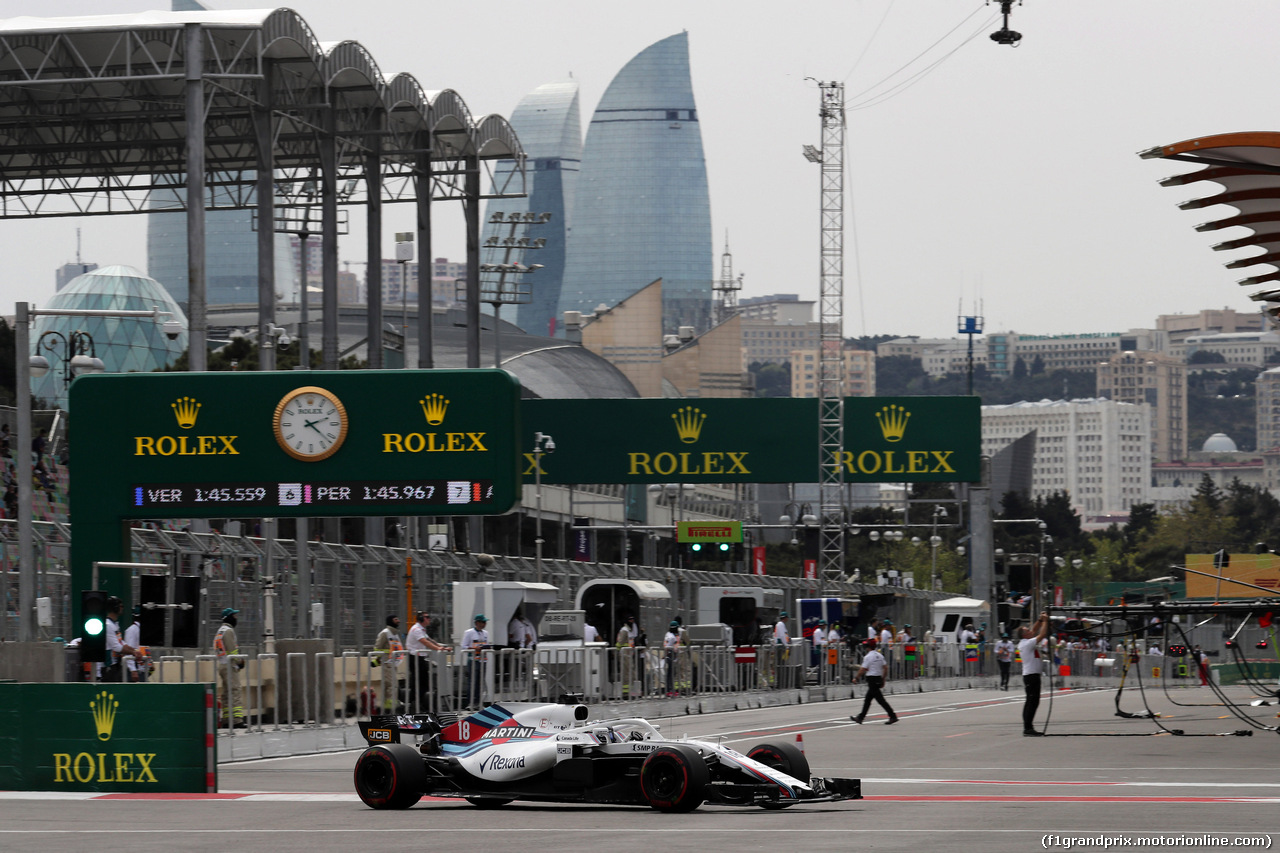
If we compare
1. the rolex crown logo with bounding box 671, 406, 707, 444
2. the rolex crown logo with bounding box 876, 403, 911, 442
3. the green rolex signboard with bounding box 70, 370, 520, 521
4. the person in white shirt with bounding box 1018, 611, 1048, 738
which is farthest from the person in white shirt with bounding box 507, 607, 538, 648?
the rolex crown logo with bounding box 876, 403, 911, 442

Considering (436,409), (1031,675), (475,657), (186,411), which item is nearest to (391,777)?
(436,409)

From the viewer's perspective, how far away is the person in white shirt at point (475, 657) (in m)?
27.8

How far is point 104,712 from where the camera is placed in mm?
18188

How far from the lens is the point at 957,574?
434 ft

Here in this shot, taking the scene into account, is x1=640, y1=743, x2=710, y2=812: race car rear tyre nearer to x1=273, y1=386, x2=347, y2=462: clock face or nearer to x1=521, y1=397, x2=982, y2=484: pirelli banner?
x1=273, y1=386, x2=347, y2=462: clock face

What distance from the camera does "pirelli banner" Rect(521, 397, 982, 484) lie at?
2040 inches

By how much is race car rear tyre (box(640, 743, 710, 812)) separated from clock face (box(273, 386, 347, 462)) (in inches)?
483

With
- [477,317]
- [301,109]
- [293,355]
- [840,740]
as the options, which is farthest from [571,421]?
[293,355]

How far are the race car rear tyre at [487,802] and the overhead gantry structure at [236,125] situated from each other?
19908 millimetres

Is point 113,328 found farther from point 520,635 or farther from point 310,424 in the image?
point 310,424

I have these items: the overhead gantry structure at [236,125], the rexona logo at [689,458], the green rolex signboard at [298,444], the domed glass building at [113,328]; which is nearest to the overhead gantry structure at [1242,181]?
the green rolex signboard at [298,444]

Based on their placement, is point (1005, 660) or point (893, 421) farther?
point (893, 421)

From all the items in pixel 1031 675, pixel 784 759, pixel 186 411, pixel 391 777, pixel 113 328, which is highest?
pixel 113 328

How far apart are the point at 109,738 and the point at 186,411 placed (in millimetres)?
9580
